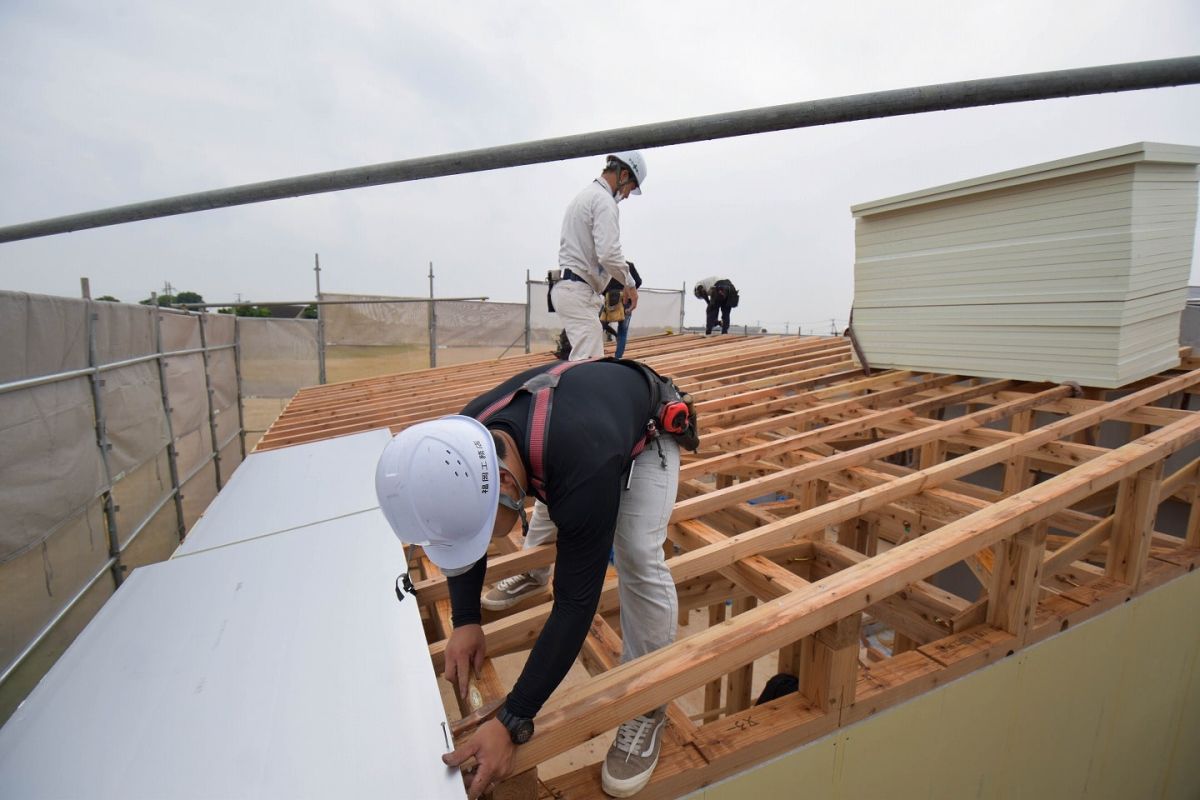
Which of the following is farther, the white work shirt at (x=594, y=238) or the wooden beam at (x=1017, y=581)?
the white work shirt at (x=594, y=238)

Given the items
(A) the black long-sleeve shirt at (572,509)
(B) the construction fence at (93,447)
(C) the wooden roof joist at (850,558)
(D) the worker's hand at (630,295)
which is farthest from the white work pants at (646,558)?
(B) the construction fence at (93,447)

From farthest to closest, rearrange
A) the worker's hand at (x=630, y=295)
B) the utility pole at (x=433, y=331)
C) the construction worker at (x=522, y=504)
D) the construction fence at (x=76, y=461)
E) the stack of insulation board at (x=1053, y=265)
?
1. the utility pole at (x=433, y=331)
2. the worker's hand at (x=630, y=295)
3. the stack of insulation board at (x=1053, y=265)
4. the construction fence at (x=76, y=461)
5. the construction worker at (x=522, y=504)

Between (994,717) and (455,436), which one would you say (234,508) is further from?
(994,717)

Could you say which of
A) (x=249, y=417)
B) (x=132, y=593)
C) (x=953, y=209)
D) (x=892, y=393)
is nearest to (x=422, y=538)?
(x=132, y=593)

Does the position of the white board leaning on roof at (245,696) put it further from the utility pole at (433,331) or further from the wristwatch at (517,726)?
the utility pole at (433,331)

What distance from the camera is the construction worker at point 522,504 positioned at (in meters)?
1.40

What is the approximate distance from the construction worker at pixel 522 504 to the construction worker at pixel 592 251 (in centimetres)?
208

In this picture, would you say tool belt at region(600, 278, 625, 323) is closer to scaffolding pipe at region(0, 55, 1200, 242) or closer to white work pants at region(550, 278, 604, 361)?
white work pants at region(550, 278, 604, 361)

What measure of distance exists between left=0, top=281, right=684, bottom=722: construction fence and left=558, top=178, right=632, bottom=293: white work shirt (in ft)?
11.5

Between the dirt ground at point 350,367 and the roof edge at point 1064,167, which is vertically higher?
the roof edge at point 1064,167

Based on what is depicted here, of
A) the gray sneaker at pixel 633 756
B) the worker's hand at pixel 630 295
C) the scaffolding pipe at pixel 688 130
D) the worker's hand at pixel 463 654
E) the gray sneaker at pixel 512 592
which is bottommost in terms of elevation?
the gray sneaker at pixel 633 756

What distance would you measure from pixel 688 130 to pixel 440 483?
947 millimetres

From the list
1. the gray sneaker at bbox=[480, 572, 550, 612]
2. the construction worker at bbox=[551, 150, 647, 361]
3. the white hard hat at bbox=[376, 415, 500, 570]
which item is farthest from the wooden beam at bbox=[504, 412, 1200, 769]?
the construction worker at bbox=[551, 150, 647, 361]

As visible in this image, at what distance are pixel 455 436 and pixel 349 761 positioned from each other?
2.60 ft
